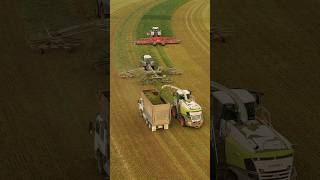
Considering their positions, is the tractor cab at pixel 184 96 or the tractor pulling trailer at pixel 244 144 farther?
the tractor cab at pixel 184 96

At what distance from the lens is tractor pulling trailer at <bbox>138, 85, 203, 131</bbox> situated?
18.1 m

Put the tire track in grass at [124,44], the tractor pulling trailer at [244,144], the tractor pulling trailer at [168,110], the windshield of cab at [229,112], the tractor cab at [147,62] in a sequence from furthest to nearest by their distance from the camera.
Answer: the tire track in grass at [124,44]
the tractor cab at [147,62]
the tractor pulling trailer at [168,110]
the windshield of cab at [229,112]
the tractor pulling trailer at [244,144]

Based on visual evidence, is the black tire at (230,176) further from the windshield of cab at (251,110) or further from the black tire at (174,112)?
the black tire at (174,112)

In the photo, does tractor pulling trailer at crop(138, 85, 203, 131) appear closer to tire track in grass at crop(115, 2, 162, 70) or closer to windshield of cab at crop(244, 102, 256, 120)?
windshield of cab at crop(244, 102, 256, 120)

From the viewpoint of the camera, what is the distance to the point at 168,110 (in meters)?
18.1

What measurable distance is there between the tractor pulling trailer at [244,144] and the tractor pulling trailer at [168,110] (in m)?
0.69

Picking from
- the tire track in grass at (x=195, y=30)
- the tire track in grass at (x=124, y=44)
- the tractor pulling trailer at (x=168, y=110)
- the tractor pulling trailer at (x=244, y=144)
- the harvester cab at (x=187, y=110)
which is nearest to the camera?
the tractor pulling trailer at (x=244, y=144)

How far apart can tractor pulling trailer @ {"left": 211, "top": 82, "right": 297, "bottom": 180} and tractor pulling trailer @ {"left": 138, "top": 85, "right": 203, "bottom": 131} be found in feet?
2.26

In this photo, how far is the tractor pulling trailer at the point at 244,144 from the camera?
52.6ft

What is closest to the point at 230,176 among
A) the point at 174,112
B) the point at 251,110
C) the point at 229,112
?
the point at 229,112

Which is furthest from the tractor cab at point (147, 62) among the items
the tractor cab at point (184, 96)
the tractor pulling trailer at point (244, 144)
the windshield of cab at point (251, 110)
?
the windshield of cab at point (251, 110)

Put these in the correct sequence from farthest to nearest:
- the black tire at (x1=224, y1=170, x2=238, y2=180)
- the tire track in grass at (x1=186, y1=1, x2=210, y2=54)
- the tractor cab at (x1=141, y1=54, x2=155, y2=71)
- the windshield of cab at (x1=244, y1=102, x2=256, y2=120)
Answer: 1. the tire track in grass at (x1=186, y1=1, x2=210, y2=54)
2. the tractor cab at (x1=141, y1=54, x2=155, y2=71)
3. the windshield of cab at (x1=244, y1=102, x2=256, y2=120)
4. the black tire at (x1=224, y1=170, x2=238, y2=180)

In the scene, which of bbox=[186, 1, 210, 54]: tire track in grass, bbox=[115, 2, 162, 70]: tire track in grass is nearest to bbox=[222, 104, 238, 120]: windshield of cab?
bbox=[115, 2, 162, 70]: tire track in grass

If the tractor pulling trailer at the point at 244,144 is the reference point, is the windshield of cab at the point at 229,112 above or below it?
above
